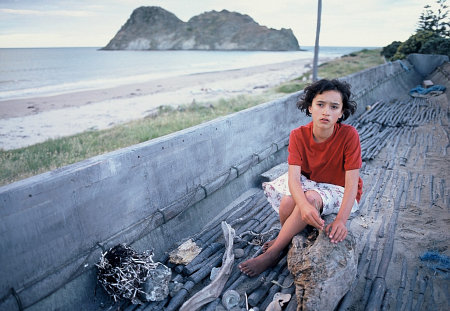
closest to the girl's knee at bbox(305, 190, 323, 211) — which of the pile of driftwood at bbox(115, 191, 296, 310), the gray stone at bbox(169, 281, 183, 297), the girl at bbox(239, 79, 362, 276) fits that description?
the girl at bbox(239, 79, 362, 276)

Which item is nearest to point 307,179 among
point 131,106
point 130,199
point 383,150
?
point 130,199

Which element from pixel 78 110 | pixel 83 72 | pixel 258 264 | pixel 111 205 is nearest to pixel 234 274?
pixel 258 264

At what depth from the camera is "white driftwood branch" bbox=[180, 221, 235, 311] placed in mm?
2412

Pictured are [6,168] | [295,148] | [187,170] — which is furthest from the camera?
[6,168]

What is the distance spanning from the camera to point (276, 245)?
110 inches

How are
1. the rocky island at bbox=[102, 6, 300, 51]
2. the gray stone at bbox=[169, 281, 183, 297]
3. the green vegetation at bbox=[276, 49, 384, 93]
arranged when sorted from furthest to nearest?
the rocky island at bbox=[102, 6, 300, 51] → the green vegetation at bbox=[276, 49, 384, 93] → the gray stone at bbox=[169, 281, 183, 297]

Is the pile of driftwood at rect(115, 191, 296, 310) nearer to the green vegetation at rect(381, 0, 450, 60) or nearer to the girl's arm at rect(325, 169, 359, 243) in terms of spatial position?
the girl's arm at rect(325, 169, 359, 243)

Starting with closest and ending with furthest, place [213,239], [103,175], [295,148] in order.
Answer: [103,175] < [295,148] < [213,239]

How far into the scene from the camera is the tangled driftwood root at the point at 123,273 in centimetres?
238

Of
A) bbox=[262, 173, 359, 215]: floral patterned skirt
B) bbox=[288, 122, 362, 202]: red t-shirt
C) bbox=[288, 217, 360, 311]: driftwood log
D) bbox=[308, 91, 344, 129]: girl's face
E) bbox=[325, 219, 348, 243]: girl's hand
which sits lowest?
bbox=[288, 217, 360, 311]: driftwood log

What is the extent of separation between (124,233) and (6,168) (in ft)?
15.5

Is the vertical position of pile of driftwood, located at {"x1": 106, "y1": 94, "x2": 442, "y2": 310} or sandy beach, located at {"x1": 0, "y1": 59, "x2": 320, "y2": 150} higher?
pile of driftwood, located at {"x1": 106, "y1": 94, "x2": 442, "y2": 310}

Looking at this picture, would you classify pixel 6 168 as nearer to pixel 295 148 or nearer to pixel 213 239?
pixel 213 239

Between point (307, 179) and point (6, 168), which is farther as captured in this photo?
point (6, 168)
